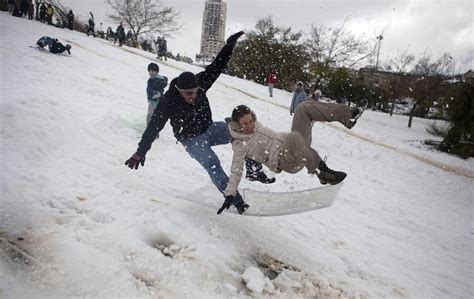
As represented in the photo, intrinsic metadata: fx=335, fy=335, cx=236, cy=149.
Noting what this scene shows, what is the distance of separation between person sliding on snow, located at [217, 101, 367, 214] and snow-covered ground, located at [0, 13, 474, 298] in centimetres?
78

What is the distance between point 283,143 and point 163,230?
1670 millimetres

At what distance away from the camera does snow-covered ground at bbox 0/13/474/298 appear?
9.70 ft

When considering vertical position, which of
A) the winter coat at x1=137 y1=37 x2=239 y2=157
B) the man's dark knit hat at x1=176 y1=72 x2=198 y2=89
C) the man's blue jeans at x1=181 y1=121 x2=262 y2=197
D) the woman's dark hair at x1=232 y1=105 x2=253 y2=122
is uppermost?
the man's dark knit hat at x1=176 y1=72 x2=198 y2=89

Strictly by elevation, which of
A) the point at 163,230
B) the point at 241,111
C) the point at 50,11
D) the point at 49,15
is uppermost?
the point at 50,11

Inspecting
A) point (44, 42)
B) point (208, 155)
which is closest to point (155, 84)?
point (208, 155)

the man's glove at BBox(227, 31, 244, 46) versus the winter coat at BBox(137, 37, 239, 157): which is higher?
the man's glove at BBox(227, 31, 244, 46)

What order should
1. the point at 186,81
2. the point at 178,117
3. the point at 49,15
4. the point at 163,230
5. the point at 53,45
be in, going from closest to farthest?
the point at 163,230, the point at 186,81, the point at 178,117, the point at 53,45, the point at 49,15

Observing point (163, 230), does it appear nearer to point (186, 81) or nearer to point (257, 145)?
point (257, 145)

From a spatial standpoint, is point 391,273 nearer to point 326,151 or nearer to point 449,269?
point 449,269

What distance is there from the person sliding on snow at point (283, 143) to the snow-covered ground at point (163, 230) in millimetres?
781

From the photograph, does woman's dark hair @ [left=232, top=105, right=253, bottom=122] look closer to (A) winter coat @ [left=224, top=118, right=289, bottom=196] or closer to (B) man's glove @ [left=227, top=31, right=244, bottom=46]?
(A) winter coat @ [left=224, top=118, right=289, bottom=196]

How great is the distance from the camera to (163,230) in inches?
146

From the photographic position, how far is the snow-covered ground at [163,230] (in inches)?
116

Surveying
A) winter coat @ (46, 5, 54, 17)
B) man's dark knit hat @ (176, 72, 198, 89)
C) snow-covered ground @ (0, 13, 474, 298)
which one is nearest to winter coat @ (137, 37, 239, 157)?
man's dark knit hat @ (176, 72, 198, 89)
